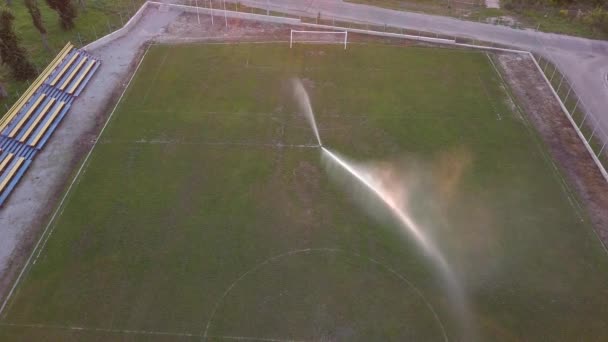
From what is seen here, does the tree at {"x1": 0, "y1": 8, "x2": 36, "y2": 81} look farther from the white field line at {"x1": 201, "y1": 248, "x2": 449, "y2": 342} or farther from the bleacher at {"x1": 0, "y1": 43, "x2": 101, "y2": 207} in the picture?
the white field line at {"x1": 201, "y1": 248, "x2": 449, "y2": 342}

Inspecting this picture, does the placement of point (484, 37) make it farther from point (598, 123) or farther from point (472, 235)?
point (472, 235)

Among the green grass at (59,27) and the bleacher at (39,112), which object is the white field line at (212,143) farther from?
the green grass at (59,27)

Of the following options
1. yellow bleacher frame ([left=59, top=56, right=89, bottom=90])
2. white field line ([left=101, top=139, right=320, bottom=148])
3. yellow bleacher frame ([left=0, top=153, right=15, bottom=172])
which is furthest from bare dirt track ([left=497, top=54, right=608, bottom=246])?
yellow bleacher frame ([left=59, top=56, right=89, bottom=90])

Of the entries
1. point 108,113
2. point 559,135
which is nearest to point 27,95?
point 108,113

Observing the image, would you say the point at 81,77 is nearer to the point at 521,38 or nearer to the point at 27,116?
the point at 27,116

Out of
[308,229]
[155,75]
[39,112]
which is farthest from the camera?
[155,75]

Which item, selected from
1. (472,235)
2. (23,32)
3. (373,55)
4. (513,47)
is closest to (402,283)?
(472,235)

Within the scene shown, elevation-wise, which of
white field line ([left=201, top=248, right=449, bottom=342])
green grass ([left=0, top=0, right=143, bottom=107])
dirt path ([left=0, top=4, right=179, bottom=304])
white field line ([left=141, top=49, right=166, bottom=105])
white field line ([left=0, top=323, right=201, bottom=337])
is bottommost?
white field line ([left=0, top=323, right=201, bottom=337])
